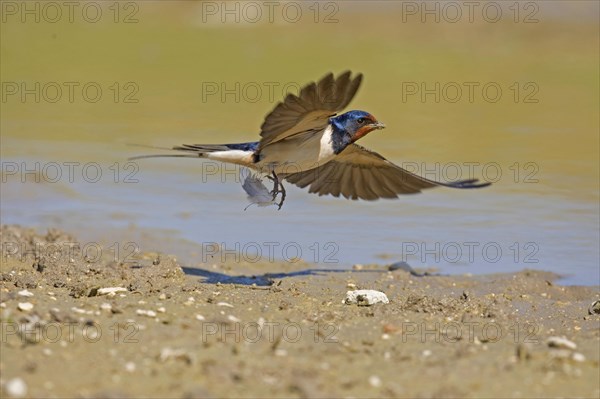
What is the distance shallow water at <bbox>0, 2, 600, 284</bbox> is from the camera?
9742mm

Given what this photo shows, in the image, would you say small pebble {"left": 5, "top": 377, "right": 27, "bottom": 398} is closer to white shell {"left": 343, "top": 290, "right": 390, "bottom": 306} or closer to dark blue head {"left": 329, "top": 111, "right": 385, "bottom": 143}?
white shell {"left": 343, "top": 290, "right": 390, "bottom": 306}

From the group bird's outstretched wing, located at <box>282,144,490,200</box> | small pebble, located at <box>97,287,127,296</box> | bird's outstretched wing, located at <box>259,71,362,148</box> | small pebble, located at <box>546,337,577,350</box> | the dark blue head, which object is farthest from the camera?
bird's outstretched wing, located at <box>282,144,490,200</box>

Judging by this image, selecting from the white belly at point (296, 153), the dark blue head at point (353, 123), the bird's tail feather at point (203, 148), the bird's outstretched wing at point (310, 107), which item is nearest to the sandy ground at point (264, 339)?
the bird's tail feather at point (203, 148)

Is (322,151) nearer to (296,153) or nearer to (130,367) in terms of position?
(296,153)

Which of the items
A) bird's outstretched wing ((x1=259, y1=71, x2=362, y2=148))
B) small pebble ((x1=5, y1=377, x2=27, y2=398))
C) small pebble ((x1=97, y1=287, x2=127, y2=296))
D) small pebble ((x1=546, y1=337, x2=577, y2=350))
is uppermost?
bird's outstretched wing ((x1=259, y1=71, x2=362, y2=148))

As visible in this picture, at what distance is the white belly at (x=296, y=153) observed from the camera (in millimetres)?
8305

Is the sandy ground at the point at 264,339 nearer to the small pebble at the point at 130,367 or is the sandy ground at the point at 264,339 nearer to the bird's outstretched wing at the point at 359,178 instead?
the small pebble at the point at 130,367

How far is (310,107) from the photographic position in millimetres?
7449

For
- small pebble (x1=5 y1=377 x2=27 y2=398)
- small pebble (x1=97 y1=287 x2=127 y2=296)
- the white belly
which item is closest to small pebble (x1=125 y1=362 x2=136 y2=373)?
small pebble (x1=5 y1=377 x2=27 y2=398)

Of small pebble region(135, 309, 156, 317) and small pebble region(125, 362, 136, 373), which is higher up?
small pebble region(135, 309, 156, 317)

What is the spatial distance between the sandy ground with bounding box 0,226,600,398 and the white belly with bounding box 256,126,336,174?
0.98 metres

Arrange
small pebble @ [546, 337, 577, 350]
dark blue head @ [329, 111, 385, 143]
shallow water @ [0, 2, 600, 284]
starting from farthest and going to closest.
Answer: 1. shallow water @ [0, 2, 600, 284]
2. dark blue head @ [329, 111, 385, 143]
3. small pebble @ [546, 337, 577, 350]

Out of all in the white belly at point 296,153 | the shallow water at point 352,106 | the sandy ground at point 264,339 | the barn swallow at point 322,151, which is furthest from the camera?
the shallow water at point 352,106

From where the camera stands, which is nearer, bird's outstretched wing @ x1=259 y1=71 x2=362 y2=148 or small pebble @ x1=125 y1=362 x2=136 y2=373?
small pebble @ x1=125 y1=362 x2=136 y2=373
